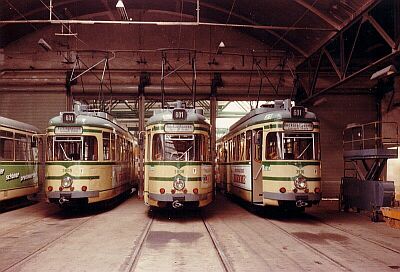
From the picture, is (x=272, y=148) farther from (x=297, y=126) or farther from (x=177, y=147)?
(x=177, y=147)

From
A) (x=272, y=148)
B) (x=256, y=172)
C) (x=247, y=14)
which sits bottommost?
(x=256, y=172)

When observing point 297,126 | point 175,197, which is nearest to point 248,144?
point 297,126

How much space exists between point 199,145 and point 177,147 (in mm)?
627

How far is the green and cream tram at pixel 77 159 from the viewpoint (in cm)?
1259

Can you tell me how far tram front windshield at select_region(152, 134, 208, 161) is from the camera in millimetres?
12047

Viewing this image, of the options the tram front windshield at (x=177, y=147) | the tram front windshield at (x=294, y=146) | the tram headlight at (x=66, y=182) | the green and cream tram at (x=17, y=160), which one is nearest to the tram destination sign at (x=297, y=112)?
the tram front windshield at (x=294, y=146)

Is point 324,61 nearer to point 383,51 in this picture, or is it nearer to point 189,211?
point 383,51

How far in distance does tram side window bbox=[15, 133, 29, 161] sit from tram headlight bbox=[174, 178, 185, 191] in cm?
651

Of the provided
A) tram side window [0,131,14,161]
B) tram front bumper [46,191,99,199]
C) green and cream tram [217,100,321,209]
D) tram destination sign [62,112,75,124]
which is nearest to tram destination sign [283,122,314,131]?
green and cream tram [217,100,321,209]

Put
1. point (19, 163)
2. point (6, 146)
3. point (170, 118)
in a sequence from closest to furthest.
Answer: point (170, 118) < point (6, 146) < point (19, 163)

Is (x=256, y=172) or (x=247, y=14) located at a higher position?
(x=247, y=14)

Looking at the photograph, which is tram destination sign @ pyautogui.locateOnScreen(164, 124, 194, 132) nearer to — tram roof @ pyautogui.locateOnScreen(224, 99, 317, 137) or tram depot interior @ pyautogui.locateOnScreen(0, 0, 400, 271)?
tram depot interior @ pyautogui.locateOnScreen(0, 0, 400, 271)

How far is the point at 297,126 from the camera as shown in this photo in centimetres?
1216

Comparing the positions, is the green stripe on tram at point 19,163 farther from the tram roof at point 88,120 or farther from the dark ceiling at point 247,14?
the dark ceiling at point 247,14
